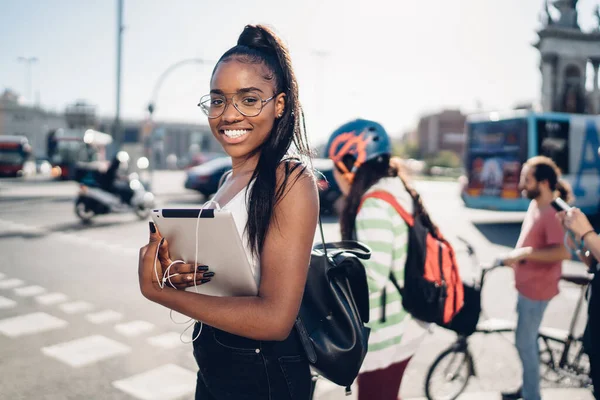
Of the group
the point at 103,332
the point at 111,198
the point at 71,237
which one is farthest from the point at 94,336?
the point at 111,198

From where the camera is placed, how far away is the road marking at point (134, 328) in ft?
17.1

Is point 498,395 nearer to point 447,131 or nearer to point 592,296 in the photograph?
point 592,296

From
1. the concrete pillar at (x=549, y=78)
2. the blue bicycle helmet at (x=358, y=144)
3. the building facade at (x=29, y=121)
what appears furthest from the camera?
the building facade at (x=29, y=121)

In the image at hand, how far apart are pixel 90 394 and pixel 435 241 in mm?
2803

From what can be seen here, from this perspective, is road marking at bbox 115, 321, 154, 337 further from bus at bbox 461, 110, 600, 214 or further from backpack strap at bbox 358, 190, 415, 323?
bus at bbox 461, 110, 600, 214

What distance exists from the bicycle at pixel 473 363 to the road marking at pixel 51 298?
4368 millimetres

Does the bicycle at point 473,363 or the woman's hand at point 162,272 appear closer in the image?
the woman's hand at point 162,272

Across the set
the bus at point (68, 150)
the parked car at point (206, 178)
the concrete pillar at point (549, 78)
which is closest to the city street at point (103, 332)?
the parked car at point (206, 178)

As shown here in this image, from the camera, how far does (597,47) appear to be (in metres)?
41.7

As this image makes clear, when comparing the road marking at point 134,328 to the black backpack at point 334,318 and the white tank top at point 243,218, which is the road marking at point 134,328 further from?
the white tank top at point 243,218

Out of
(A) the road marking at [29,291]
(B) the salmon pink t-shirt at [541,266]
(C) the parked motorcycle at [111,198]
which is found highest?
(B) the salmon pink t-shirt at [541,266]

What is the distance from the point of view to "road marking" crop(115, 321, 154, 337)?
5.20m

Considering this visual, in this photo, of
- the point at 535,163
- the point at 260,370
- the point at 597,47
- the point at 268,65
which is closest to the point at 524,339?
the point at 535,163

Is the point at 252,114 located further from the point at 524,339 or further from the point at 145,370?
the point at 145,370
